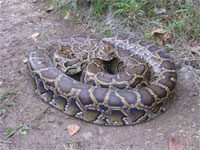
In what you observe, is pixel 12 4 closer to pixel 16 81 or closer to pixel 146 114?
pixel 16 81

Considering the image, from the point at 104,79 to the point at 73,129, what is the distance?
1250 millimetres

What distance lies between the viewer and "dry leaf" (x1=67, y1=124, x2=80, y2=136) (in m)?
4.66

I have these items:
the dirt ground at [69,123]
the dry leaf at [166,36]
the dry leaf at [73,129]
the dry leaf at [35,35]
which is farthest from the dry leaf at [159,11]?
the dry leaf at [73,129]

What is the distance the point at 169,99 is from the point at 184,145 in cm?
106

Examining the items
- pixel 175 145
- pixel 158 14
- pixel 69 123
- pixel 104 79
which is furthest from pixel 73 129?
pixel 158 14

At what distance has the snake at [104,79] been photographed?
15.3ft

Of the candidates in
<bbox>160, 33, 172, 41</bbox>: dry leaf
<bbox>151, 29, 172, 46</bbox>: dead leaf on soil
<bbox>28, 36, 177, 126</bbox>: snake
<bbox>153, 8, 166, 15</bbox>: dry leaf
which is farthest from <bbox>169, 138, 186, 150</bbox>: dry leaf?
<bbox>153, 8, 166, 15</bbox>: dry leaf

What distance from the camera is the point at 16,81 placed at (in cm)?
575

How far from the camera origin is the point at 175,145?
4.33m

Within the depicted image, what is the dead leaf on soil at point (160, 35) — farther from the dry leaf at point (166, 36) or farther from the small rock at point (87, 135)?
the small rock at point (87, 135)

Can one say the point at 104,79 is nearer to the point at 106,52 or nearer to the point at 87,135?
the point at 106,52

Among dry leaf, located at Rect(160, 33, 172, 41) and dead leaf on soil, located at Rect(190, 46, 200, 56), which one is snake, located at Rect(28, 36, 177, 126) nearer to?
dry leaf, located at Rect(160, 33, 172, 41)

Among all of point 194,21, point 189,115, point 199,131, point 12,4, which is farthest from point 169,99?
point 12,4

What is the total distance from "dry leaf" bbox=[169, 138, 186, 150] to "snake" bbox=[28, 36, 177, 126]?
2.17ft
